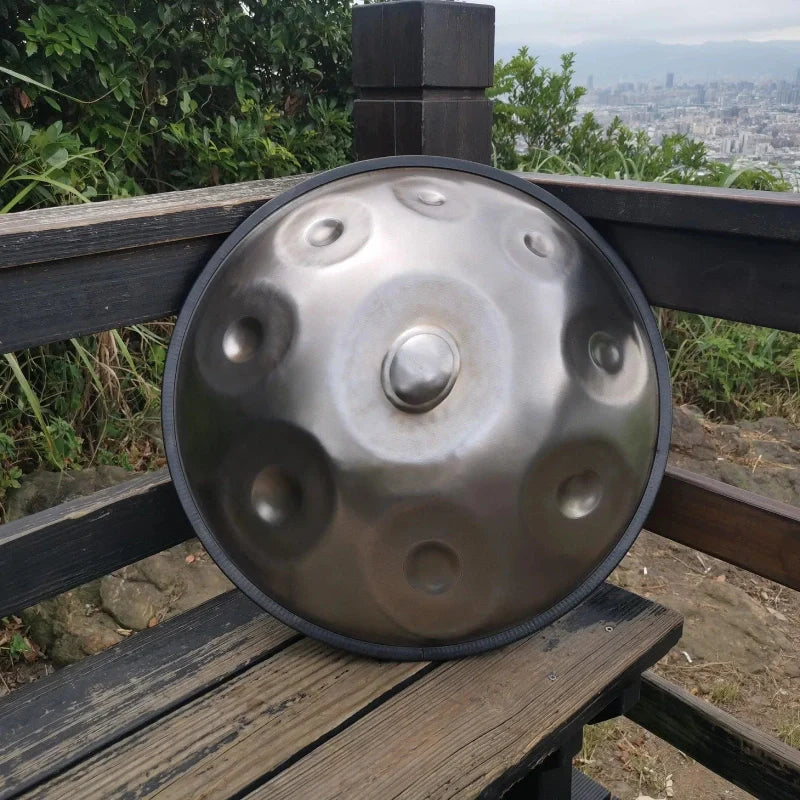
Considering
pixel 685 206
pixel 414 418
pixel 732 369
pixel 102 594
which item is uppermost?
pixel 685 206

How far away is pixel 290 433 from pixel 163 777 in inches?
19.9

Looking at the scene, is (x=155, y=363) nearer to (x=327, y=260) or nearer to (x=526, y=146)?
(x=327, y=260)

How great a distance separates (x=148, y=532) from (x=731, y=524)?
1077 millimetres

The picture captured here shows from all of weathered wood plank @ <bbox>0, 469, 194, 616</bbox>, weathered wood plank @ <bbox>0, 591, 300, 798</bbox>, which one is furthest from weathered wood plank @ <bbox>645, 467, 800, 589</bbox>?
weathered wood plank @ <bbox>0, 469, 194, 616</bbox>

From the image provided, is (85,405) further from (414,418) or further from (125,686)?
(414,418)

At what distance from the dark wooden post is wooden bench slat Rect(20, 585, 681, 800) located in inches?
38.4

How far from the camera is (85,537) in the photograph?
59.1 inches

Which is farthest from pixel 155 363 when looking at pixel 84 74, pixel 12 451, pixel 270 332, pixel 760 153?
pixel 760 153

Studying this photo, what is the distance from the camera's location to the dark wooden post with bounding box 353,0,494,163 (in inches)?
63.6

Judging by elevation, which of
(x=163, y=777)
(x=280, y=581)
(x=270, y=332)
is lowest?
(x=163, y=777)

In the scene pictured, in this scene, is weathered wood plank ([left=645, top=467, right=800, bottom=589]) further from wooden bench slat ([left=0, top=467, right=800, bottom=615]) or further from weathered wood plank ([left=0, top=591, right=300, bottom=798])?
weathered wood plank ([left=0, top=591, right=300, bottom=798])

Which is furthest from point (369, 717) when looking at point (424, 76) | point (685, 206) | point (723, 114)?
point (723, 114)

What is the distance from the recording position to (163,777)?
46.5 inches

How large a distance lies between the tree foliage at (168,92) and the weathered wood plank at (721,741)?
222 centimetres
